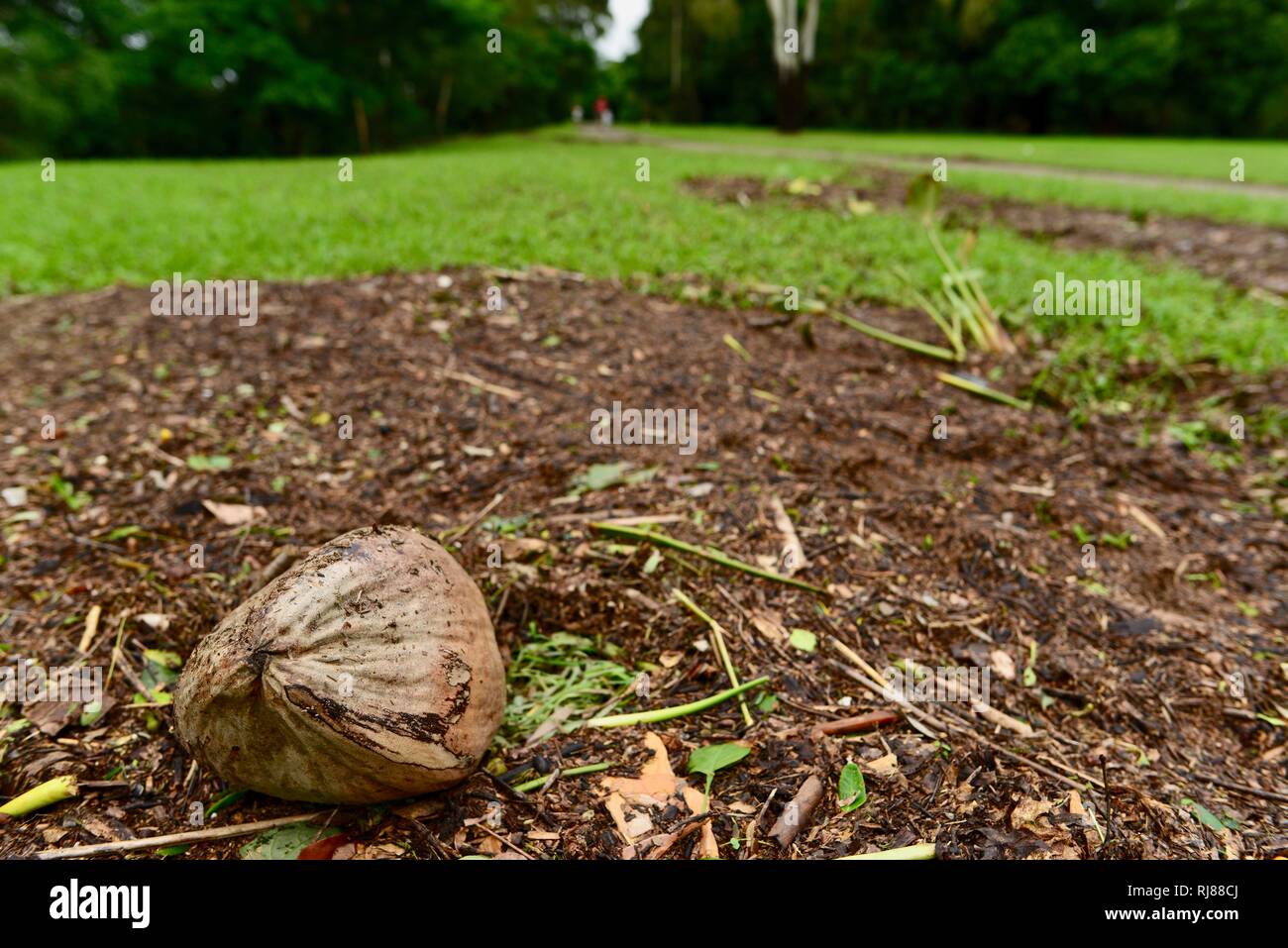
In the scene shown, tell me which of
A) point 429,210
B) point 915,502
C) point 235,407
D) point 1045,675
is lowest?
point 1045,675

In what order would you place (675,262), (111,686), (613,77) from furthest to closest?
(613,77) < (675,262) < (111,686)

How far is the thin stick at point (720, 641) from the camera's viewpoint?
1.79 m

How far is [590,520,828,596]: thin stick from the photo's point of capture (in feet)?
7.15

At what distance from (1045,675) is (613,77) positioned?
36440 millimetres

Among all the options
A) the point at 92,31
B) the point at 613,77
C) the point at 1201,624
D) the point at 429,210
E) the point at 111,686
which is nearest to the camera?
the point at 111,686

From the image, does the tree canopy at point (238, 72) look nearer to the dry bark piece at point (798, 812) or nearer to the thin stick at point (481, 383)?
the thin stick at point (481, 383)

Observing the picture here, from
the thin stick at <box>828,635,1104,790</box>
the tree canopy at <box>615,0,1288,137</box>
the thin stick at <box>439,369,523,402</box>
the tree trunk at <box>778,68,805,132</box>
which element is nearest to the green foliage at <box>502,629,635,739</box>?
the thin stick at <box>828,635,1104,790</box>

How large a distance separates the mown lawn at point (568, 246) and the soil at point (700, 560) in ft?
3.09

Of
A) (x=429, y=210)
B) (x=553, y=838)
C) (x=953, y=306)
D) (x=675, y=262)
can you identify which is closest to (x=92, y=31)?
(x=429, y=210)

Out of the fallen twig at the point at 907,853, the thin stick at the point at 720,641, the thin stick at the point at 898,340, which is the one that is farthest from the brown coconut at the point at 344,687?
the thin stick at the point at 898,340

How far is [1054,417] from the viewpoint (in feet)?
11.1

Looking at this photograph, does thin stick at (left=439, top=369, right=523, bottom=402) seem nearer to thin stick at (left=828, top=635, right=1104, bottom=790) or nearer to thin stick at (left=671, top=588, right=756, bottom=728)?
thin stick at (left=671, top=588, right=756, bottom=728)

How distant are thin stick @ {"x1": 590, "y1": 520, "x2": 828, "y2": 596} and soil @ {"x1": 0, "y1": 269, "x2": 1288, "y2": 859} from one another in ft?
0.09

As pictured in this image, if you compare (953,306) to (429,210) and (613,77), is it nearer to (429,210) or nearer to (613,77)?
(429,210)
